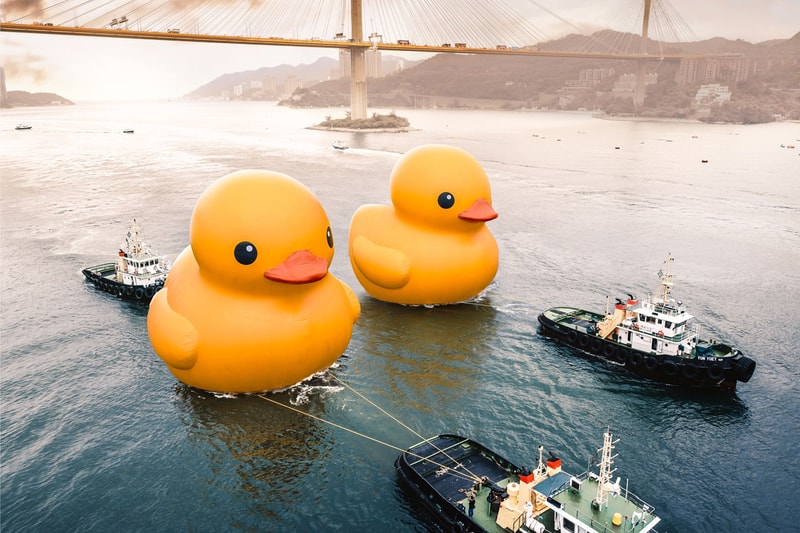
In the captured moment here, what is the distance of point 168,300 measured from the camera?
1700 cm

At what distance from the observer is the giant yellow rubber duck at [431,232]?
23.3 meters

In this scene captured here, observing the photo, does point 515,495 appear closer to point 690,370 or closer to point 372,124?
A: point 690,370

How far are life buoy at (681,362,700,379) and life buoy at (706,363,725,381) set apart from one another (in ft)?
1.16

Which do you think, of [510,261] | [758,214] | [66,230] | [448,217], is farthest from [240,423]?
[758,214]

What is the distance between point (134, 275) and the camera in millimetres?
28422

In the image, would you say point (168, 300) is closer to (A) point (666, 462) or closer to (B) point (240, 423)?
(B) point (240, 423)

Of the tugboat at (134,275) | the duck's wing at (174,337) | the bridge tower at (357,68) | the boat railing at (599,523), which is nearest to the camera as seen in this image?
the boat railing at (599,523)

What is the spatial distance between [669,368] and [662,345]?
41.3 inches

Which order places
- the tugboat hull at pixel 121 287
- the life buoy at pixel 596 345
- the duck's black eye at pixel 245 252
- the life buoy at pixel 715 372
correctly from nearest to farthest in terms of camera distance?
the duck's black eye at pixel 245 252, the life buoy at pixel 715 372, the life buoy at pixel 596 345, the tugboat hull at pixel 121 287

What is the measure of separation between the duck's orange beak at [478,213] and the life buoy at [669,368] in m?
Result: 7.89

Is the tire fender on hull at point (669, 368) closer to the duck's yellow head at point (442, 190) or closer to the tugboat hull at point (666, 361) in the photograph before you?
the tugboat hull at point (666, 361)

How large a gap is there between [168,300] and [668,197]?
48816mm

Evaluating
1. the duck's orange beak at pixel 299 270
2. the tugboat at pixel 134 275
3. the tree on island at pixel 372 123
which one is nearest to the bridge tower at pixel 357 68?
the tree on island at pixel 372 123

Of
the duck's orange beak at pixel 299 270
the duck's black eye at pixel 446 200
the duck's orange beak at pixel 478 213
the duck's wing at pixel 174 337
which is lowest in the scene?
Answer: the duck's wing at pixel 174 337
